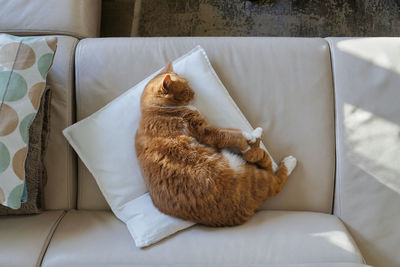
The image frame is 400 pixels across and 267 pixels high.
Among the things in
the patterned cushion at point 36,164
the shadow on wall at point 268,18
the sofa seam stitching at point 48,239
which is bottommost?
the sofa seam stitching at point 48,239

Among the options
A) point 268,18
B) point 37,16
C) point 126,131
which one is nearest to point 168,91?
point 126,131

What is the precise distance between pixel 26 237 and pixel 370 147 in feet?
4.06

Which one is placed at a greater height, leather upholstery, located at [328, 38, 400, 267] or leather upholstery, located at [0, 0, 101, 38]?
leather upholstery, located at [0, 0, 101, 38]

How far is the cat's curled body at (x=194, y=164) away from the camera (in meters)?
1.17

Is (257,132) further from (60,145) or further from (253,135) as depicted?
(60,145)

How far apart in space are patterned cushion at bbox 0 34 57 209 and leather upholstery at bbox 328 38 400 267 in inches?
42.1

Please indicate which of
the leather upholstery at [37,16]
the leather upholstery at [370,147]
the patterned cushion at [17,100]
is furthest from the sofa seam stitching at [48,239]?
the leather upholstery at [370,147]

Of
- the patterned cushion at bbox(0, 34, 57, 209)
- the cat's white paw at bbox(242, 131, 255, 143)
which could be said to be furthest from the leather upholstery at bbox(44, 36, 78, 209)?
the cat's white paw at bbox(242, 131, 255, 143)

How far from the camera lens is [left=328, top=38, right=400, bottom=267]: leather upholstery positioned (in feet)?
4.05

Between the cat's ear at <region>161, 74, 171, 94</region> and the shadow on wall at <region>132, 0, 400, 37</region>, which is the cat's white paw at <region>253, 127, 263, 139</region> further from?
the shadow on wall at <region>132, 0, 400, 37</region>

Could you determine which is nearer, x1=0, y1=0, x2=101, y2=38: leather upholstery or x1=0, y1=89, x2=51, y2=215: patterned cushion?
x1=0, y1=89, x2=51, y2=215: patterned cushion

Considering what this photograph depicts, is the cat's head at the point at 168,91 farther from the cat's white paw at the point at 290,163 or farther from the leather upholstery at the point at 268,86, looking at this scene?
the cat's white paw at the point at 290,163

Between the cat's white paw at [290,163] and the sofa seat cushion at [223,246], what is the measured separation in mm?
174

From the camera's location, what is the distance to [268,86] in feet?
4.38
